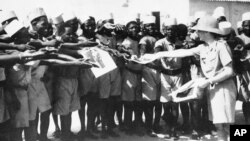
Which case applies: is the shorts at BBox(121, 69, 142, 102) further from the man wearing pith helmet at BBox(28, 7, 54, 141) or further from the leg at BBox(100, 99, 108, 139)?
the man wearing pith helmet at BBox(28, 7, 54, 141)

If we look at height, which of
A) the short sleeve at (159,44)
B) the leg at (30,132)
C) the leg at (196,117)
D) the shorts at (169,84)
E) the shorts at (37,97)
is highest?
the short sleeve at (159,44)

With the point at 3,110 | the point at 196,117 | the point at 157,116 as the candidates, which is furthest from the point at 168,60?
the point at 3,110

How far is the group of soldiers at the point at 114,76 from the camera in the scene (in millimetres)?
4910

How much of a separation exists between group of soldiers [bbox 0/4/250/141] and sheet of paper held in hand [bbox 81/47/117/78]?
0.27 ft

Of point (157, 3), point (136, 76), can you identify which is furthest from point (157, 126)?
point (157, 3)

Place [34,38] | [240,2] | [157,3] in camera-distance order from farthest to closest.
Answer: [240,2] → [157,3] → [34,38]

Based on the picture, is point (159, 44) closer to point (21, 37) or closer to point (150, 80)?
point (150, 80)

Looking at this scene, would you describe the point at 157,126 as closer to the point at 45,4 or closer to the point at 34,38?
the point at 34,38

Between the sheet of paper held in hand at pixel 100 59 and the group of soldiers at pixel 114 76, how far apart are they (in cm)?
8

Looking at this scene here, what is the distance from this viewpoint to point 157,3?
1257 centimetres

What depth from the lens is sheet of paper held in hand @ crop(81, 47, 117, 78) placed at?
5.30m

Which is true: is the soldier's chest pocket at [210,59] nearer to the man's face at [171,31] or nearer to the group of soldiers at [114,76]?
the group of soldiers at [114,76]

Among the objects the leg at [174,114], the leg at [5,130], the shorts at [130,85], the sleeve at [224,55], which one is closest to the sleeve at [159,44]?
the shorts at [130,85]

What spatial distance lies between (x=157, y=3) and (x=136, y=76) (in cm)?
705
